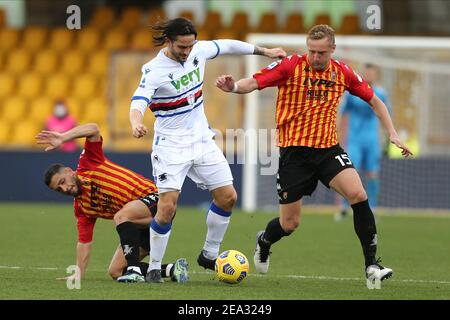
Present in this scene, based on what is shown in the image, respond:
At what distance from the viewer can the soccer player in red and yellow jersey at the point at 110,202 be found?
9062 mm

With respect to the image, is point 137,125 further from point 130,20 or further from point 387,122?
point 130,20

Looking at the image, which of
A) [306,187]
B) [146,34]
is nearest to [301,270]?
[306,187]

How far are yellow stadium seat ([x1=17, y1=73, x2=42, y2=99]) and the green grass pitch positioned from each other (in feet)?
14.2

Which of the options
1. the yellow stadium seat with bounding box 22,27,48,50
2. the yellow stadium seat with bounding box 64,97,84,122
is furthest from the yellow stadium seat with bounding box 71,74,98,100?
the yellow stadium seat with bounding box 22,27,48,50

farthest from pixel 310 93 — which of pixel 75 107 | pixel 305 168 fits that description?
pixel 75 107

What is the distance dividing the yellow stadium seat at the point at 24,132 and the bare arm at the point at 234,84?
12732mm

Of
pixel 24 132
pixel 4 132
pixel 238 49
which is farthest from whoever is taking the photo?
pixel 4 132

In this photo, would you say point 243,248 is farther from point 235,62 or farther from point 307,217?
point 235,62

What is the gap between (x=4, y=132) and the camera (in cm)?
2186

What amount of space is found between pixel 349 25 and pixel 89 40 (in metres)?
5.55

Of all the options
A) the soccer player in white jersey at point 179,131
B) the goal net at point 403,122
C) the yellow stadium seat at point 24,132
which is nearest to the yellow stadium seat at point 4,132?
the yellow stadium seat at point 24,132

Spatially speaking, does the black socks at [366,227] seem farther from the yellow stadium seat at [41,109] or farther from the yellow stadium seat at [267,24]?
the yellow stadium seat at [267,24]

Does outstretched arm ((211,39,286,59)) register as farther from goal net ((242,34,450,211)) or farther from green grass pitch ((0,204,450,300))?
goal net ((242,34,450,211))

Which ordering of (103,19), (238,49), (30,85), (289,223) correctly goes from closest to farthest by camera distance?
(289,223), (238,49), (30,85), (103,19)
